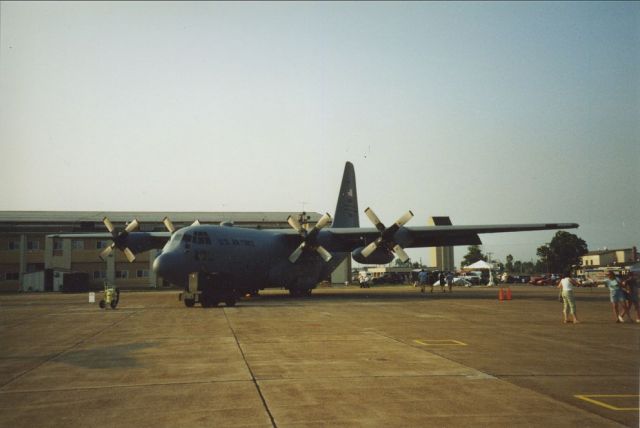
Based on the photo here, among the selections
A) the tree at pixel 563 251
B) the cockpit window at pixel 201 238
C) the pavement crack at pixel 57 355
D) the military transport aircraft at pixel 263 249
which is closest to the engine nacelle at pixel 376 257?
the military transport aircraft at pixel 263 249

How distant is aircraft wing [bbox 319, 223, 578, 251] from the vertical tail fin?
482 centimetres

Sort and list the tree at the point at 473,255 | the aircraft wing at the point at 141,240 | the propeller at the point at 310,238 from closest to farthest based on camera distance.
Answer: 1. the propeller at the point at 310,238
2. the aircraft wing at the point at 141,240
3. the tree at the point at 473,255

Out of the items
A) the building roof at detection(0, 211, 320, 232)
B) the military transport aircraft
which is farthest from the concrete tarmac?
the building roof at detection(0, 211, 320, 232)

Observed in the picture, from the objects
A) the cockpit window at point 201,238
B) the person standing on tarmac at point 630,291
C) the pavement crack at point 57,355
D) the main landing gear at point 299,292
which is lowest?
the pavement crack at point 57,355

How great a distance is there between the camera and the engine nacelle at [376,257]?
33.2 m

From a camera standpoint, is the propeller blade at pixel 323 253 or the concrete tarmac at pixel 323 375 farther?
the propeller blade at pixel 323 253

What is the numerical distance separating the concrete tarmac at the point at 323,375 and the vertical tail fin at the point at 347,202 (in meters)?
26.0

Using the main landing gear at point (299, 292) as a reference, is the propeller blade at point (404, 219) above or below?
above

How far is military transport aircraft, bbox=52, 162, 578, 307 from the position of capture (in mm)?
25875

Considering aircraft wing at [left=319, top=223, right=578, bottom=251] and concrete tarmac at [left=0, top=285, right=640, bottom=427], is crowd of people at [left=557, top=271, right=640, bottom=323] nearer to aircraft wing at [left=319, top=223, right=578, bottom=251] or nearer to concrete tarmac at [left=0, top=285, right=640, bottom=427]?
concrete tarmac at [left=0, top=285, right=640, bottom=427]

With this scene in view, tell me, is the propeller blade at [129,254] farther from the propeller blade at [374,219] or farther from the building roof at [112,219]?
the building roof at [112,219]

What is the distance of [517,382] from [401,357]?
2.81m

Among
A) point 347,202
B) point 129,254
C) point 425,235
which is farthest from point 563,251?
point 129,254

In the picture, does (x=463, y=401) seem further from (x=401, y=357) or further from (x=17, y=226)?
(x=17, y=226)
